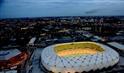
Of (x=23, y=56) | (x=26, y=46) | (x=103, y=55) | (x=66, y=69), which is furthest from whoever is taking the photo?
(x=26, y=46)

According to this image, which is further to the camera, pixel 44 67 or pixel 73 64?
pixel 44 67

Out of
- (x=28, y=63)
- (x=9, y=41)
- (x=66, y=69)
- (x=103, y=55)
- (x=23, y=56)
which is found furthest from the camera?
(x=9, y=41)

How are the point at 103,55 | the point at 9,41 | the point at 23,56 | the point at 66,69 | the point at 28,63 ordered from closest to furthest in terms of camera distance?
the point at 66,69, the point at 103,55, the point at 28,63, the point at 23,56, the point at 9,41

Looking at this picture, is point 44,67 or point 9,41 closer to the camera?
point 44,67

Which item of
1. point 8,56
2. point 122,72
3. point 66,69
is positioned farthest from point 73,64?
point 8,56

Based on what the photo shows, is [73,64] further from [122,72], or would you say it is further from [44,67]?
[122,72]

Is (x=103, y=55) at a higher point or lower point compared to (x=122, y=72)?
higher

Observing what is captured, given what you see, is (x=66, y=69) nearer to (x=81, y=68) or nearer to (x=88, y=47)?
(x=81, y=68)

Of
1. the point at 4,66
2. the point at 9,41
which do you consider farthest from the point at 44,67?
the point at 9,41
